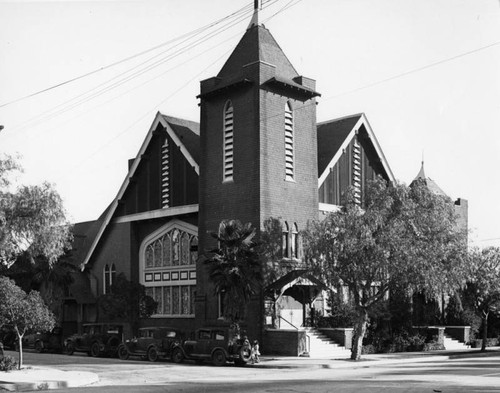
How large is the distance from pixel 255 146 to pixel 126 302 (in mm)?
12281

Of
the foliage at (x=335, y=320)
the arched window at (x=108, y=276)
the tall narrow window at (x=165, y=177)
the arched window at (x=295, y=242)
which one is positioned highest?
the tall narrow window at (x=165, y=177)

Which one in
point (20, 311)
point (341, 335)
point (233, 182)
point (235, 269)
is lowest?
point (341, 335)

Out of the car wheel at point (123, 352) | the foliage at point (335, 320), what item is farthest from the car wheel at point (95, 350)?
the foliage at point (335, 320)

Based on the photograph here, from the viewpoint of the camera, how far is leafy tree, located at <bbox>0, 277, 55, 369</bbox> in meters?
28.1

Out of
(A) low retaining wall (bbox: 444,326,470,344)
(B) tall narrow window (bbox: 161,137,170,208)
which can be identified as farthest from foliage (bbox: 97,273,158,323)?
(A) low retaining wall (bbox: 444,326,470,344)

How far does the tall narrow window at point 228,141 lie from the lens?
135 ft

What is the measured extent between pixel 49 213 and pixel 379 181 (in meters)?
15.0

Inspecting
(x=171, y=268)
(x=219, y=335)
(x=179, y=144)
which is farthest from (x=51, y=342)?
(x=219, y=335)

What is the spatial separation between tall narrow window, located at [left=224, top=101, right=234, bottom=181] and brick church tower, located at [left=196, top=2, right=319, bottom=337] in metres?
0.05

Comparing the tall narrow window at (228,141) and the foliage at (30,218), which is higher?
the tall narrow window at (228,141)

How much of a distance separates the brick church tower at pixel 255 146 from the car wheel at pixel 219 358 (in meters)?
5.70

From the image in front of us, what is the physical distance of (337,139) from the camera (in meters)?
46.2

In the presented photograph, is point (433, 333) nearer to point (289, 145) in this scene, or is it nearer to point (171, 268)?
point (289, 145)

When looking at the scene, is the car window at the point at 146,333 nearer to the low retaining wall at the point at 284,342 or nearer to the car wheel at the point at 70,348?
the low retaining wall at the point at 284,342
